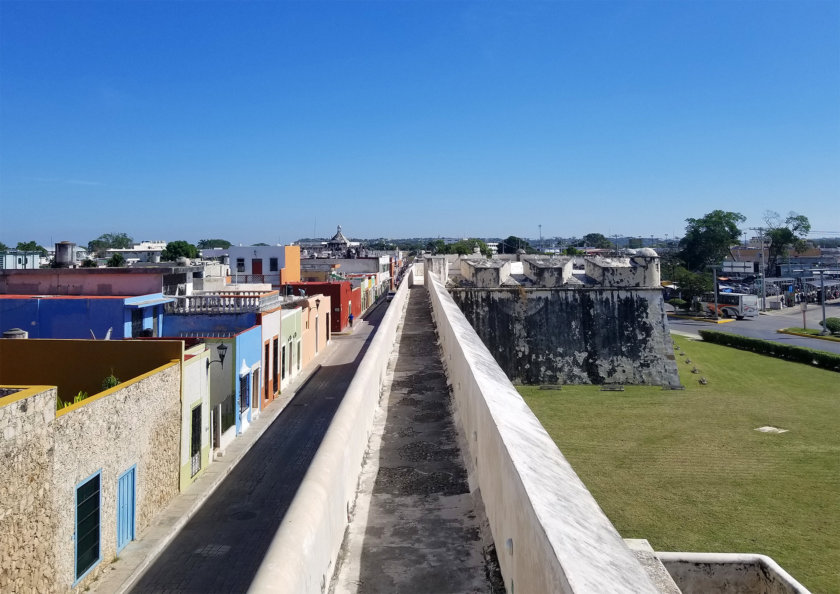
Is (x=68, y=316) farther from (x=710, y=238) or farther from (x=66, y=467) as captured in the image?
(x=710, y=238)

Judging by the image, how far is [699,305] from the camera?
174 feet

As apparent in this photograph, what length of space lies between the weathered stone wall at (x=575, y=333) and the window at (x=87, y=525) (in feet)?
37.0

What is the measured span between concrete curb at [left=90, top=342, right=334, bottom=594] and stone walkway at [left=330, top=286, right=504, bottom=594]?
566cm

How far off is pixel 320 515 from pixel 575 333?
55.5ft

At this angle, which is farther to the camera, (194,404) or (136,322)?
(136,322)

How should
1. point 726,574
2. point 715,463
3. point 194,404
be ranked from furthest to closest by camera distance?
point 715,463
point 194,404
point 726,574

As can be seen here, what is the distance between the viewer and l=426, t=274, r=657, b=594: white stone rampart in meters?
1.74

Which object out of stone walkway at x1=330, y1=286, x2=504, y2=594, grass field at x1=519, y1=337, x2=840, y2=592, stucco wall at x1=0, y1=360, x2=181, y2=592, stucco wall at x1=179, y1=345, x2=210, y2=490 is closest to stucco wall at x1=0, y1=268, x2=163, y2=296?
stucco wall at x1=179, y1=345, x2=210, y2=490

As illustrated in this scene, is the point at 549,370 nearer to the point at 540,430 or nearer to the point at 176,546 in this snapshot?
the point at 176,546

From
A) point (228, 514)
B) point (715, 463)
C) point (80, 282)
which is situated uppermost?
point (80, 282)

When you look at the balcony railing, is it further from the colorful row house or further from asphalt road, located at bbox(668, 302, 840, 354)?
asphalt road, located at bbox(668, 302, 840, 354)

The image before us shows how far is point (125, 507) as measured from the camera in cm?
934

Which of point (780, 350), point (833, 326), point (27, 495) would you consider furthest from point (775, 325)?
point (27, 495)

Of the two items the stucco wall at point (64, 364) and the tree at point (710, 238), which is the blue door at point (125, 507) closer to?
the stucco wall at point (64, 364)
